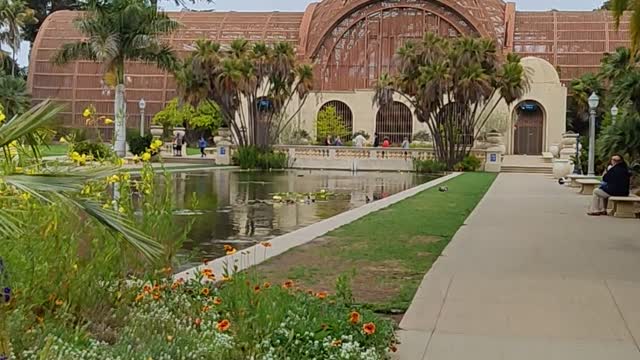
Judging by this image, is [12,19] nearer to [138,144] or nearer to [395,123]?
[138,144]

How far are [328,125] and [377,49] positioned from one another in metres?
8.71

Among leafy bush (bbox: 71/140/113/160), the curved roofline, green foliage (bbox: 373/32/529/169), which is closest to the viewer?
leafy bush (bbox: 71/140/113/160)

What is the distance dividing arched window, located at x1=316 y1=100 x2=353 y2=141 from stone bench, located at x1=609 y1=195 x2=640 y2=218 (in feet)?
141

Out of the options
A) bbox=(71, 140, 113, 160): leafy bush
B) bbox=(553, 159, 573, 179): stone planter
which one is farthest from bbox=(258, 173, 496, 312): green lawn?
bbox=(553, 159, 573, 179): stone planter

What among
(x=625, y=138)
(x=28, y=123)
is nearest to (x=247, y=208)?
(x=625, y=138)

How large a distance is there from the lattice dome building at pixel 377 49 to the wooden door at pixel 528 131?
8 centimetres

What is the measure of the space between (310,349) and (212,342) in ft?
2.04

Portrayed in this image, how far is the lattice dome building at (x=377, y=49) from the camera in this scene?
5900 cm

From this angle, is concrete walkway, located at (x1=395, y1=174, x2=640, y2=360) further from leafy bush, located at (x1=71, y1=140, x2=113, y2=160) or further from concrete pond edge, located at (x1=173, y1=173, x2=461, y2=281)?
leafy bush, located at (x1=71, y1=140, x2=113, y2=160)

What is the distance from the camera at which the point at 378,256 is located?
1069 cm

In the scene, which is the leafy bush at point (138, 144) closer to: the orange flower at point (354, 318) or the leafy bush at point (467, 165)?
the leafy bush at point (467, 165)

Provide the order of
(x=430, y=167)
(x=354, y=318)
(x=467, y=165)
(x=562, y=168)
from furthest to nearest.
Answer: (x=467, y=165)
(x=430, y=167)
(x=562, y=168)
(x=354, y=318)

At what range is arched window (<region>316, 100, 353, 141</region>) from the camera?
59.7 metres

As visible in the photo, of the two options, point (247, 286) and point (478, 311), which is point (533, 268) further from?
point (247, 286)
